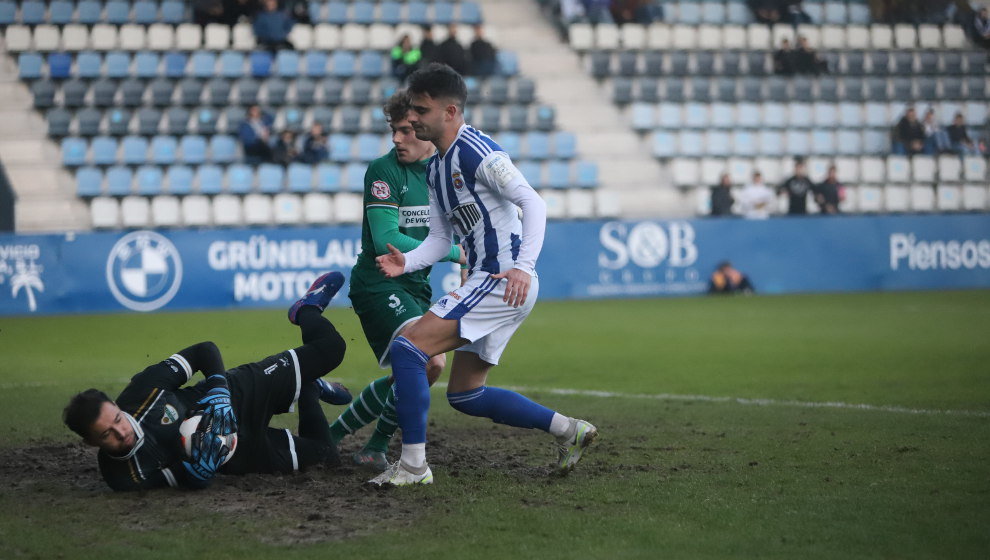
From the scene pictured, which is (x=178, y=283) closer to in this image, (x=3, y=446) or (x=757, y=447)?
(x=3, y=446)

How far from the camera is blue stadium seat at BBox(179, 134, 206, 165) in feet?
72.4

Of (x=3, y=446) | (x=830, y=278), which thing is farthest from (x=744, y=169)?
(x=3, y=446)

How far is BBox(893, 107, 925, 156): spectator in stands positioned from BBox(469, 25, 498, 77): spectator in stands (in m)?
9.08

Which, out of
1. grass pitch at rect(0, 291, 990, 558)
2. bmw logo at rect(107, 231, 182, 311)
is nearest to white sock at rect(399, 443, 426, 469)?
grass pitch at rect(0, 291, 990, 558)

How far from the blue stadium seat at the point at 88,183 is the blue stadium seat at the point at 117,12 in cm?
397

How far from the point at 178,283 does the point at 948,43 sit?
19471mm

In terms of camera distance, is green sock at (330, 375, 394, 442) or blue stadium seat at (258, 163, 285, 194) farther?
blue stadium seat at (258, 163, 285, 194)

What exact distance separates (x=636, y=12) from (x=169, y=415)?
883 inches

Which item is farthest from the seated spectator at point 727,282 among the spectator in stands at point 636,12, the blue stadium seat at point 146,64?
the blue stadium seat at point 146,64

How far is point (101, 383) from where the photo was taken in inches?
406

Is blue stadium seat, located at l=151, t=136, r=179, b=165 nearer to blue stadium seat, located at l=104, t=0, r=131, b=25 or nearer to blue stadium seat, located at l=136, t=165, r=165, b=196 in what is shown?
blue stadium seat, located at l=136, t=165, r=165, b=196

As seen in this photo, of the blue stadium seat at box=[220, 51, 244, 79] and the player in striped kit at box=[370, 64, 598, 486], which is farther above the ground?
the blue stadium seat at box=[220, 51, 244, 79]

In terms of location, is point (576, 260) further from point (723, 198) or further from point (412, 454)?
point (412, 454)

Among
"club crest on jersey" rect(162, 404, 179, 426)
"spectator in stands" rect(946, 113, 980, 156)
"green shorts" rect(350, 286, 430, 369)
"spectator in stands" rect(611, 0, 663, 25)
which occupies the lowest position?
"club crest on jersey" rect(162, 404, 179, 426)
